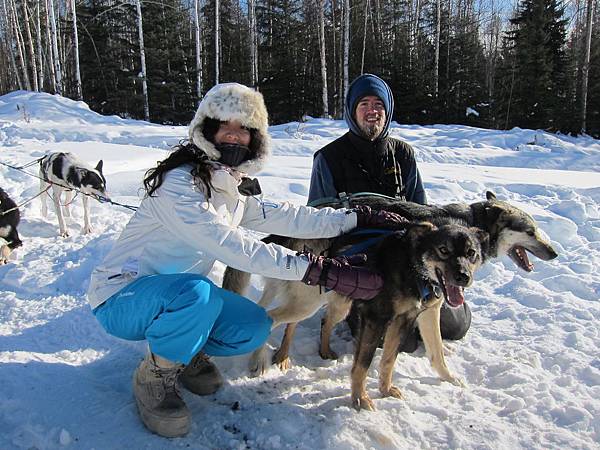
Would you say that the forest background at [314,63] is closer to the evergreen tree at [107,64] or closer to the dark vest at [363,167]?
the evergreen tree at [107,64]

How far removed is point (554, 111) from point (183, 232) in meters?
20.3

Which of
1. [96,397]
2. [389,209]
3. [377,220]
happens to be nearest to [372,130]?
[389,209]

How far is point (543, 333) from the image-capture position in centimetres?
324

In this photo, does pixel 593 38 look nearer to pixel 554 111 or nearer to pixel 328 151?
pixel 554 111

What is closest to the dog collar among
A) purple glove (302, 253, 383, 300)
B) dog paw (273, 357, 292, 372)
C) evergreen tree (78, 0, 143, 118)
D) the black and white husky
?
purple glove (302, 253, 383, 300)

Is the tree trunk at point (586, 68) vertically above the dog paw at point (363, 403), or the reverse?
the tree trunk at point (586, 68)

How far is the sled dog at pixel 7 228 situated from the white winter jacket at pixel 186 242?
2765 mm

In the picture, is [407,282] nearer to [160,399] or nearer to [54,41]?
[160,399]

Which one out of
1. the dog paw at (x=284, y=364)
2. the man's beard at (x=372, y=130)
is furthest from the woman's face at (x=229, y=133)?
the man's beard at (x=372, y=130)

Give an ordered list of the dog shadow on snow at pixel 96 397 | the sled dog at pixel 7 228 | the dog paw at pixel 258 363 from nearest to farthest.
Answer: the dog shadow on snow at pixel 96 397, the dog paw at pixel 258 363, the sled dog at pixel 7 228

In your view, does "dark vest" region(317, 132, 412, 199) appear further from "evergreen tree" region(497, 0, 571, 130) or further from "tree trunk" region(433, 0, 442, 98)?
"tree trunk" region(433, 0, 442, 98)

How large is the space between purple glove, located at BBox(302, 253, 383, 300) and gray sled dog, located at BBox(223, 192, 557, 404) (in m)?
0.77

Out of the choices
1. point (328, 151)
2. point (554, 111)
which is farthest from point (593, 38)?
point (328, 151)

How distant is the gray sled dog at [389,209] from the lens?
2.84 m
